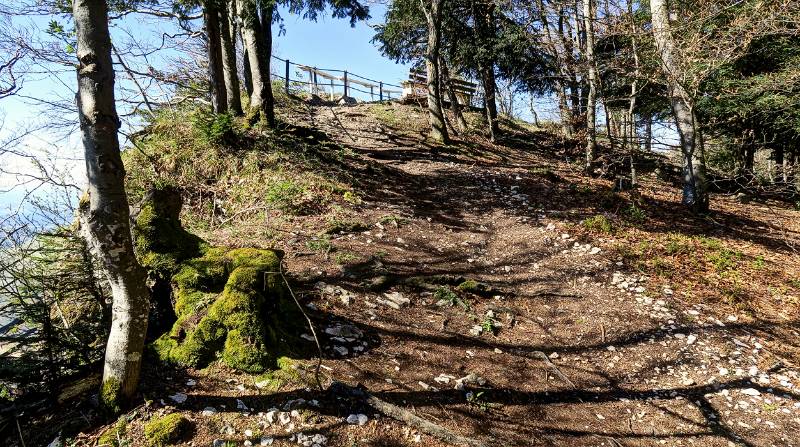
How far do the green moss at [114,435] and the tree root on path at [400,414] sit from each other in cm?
147

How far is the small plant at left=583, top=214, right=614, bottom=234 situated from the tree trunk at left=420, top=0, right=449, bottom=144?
7.64 metres

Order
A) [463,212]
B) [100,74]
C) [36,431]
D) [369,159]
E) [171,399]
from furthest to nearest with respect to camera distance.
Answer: [369,159]
[463,212]
[171,399]
[36,431]
[100,74]

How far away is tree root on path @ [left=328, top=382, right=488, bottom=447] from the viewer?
3.28 meters

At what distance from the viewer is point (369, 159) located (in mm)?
11859

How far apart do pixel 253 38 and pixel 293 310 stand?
29.7ft

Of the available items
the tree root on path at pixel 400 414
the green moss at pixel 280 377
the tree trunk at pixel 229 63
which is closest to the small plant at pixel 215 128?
the tree trunk at pixel 229 63

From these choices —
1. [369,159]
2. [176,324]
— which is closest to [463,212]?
[369,159]

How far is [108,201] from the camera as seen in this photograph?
2.70 metres

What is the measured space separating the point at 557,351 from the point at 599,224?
4158 mm

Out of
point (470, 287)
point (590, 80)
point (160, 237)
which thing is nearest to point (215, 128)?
point (160, 237)

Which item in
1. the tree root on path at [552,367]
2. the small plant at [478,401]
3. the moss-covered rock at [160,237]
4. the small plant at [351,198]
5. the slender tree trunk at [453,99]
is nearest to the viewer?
the small plant at [478,401]

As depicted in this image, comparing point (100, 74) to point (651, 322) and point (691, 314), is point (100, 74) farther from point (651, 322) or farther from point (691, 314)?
point (691, 314)

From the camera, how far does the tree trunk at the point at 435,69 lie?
14.8 m

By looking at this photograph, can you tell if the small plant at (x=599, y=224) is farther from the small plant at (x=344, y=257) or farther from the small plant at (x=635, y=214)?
the small plant at (x=344, y=257)
